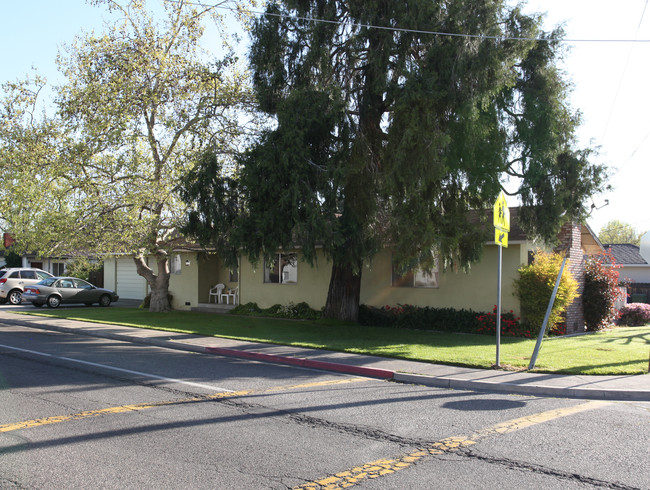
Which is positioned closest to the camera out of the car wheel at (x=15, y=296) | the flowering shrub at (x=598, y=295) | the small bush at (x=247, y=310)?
the flowering shrub at (x=598, y=295)

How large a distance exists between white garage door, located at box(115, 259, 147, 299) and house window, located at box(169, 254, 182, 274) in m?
4.88

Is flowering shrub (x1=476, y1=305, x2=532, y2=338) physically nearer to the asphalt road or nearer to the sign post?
the sign post

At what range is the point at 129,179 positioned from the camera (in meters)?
18.8

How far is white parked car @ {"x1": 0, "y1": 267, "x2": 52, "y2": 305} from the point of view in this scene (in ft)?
94.5

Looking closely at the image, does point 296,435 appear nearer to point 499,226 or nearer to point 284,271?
point 499,226

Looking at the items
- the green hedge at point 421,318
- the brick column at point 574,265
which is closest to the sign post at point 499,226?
the green hedge at point 421,318

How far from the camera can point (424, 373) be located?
10.0 meters

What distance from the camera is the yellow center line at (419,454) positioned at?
4742 mm

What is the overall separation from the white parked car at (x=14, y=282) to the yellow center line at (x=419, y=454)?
27923mm

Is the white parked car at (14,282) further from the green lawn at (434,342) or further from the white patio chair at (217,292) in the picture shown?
the white patio chair at (217,292)

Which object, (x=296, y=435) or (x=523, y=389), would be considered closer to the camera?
(x=296, y=435)

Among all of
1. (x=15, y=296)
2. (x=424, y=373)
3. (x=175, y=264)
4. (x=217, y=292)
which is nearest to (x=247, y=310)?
(x=217, y=292)

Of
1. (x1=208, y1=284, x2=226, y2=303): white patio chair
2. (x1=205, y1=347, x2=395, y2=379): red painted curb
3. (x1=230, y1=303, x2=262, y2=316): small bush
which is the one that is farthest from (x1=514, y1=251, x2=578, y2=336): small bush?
(x1=208, y1=284, x2=226, y2=303): white patio chair

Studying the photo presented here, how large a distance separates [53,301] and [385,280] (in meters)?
16.8
